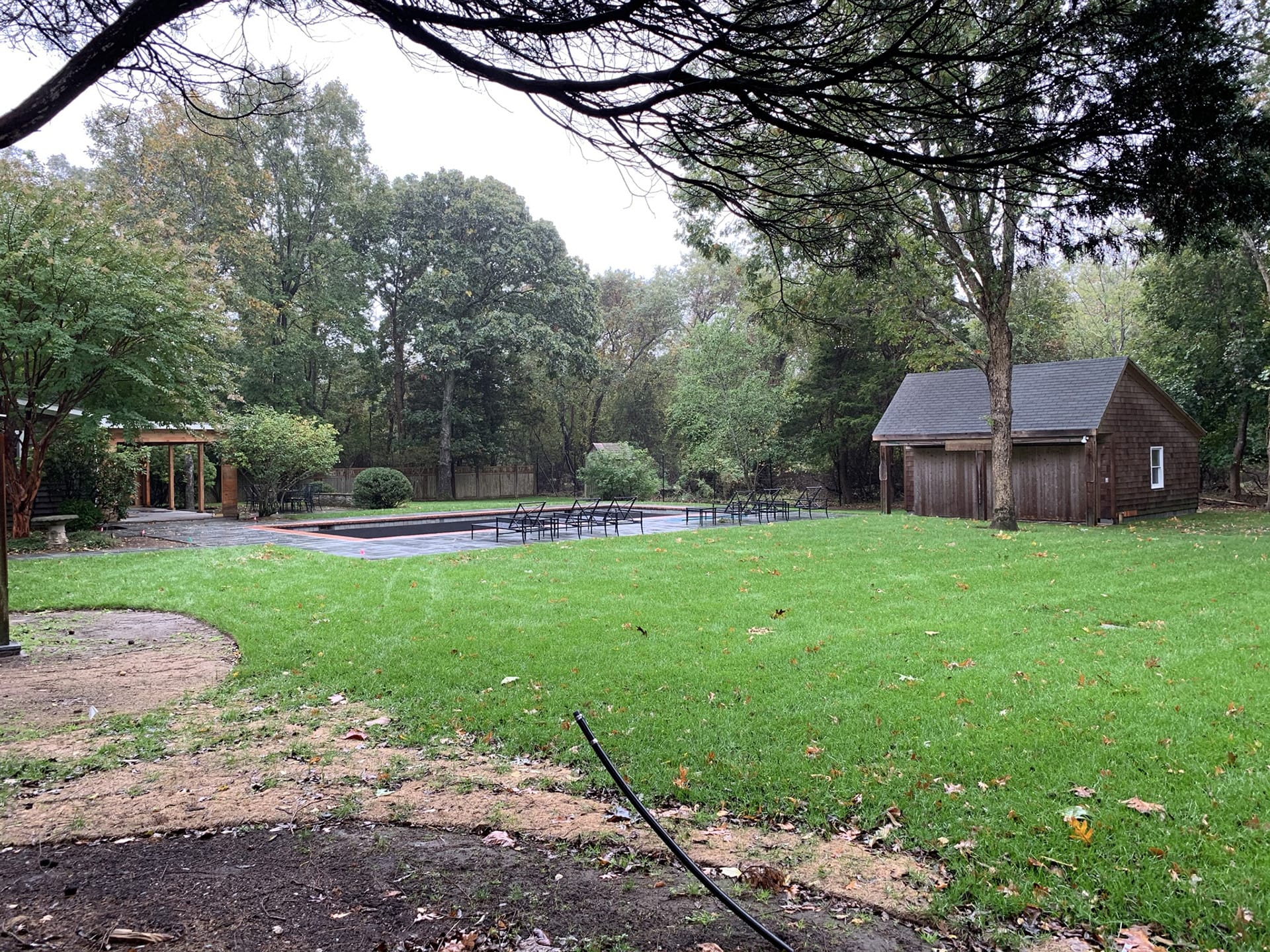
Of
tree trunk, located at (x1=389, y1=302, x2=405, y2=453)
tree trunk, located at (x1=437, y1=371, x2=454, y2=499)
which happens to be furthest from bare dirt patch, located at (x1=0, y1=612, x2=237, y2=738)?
tree trunk, located at (x1=389, y1=302, x2=405, y2=453)

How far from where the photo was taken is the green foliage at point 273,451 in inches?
822

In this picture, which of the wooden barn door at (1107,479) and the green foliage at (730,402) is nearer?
the wooden barn door at (1107,479)

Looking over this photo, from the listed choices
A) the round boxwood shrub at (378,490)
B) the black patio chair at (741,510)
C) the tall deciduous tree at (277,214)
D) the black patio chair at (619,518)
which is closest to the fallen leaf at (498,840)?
the black patio chair at (619,518)

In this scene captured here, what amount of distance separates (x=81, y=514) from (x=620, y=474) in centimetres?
1585

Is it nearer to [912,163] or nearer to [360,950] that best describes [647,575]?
[912,163]

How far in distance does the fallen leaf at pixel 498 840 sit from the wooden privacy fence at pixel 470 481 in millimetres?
29965

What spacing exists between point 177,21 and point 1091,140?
465 cm

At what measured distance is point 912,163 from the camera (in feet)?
12.0

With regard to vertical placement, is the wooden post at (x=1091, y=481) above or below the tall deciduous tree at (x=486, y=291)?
below

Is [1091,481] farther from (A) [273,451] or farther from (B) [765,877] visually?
(A) [273,451]

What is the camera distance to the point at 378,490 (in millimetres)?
24438

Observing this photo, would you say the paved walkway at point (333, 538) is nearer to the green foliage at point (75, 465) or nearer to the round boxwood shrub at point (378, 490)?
the green foliage at point (75, 465)

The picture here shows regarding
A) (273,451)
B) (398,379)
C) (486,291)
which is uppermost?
(486,291)

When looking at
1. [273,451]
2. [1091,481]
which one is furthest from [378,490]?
[1091,481]
